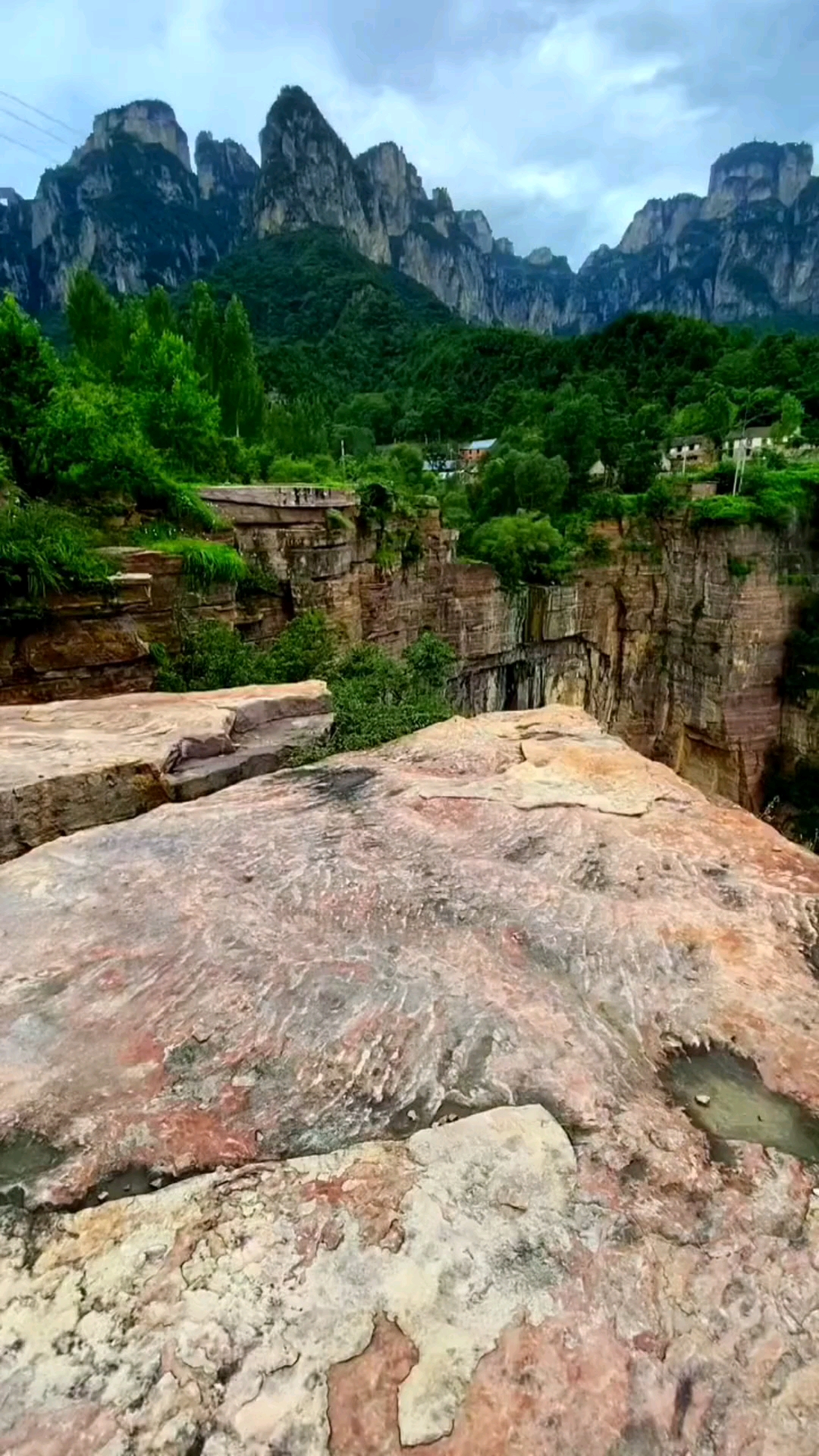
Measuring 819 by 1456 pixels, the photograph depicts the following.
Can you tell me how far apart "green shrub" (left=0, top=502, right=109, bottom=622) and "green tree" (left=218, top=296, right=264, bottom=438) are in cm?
1493

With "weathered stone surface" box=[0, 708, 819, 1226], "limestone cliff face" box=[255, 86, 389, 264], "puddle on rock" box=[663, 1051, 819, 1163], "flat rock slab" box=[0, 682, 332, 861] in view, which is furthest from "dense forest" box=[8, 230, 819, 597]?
"limestone cliff face" box=[255, 86, 389, 264]

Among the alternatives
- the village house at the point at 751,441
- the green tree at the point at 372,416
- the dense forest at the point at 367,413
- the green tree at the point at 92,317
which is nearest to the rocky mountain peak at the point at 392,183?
the dense forest at the point at 367,413

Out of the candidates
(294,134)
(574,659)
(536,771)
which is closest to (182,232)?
(294,134)

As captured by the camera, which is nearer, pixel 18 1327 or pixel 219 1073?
pixel 18 1327

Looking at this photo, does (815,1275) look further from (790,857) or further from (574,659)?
(574,659)

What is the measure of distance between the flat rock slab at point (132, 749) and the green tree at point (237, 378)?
56.3 feet

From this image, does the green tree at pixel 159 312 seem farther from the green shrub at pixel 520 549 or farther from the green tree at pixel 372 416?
the green tree at pixel 372 416

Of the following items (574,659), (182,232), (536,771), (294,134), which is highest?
(294,134)

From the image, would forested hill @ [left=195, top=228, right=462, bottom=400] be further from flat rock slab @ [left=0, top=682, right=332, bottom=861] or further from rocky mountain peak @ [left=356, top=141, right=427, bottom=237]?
flat rock slab @ [left=0, top=682, right=332, bottom=861]

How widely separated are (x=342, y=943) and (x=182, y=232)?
97043 millimetres

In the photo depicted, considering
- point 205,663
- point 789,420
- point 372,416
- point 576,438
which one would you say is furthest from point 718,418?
point 205,663

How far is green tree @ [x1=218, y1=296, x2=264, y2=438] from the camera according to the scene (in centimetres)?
2009

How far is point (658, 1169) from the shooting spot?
165cm

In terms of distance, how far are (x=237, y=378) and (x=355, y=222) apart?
243 ft
